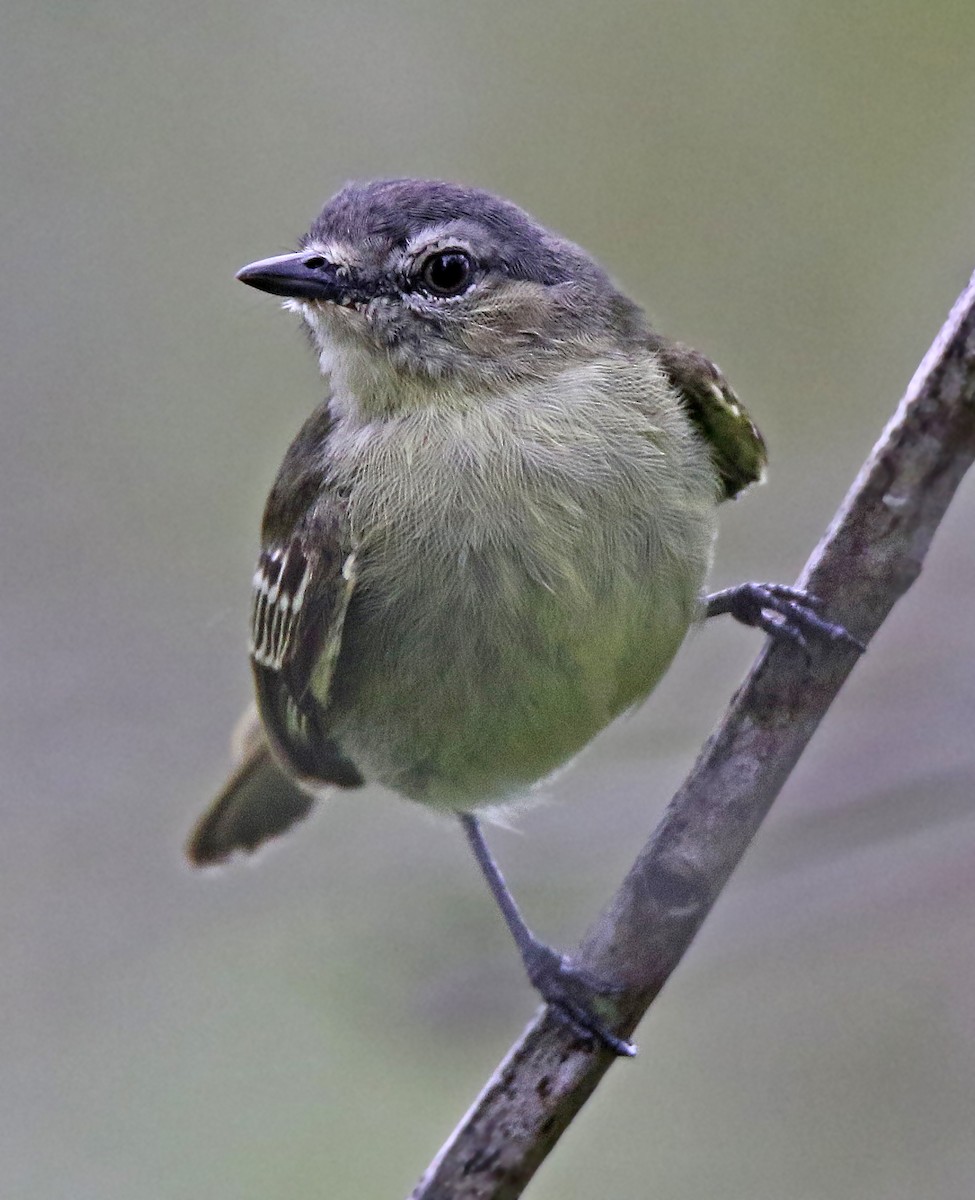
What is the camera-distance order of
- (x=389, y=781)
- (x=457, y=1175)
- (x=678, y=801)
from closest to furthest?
(x=457, y=1175) → (x=678, y=801) → (x=389, y=781)

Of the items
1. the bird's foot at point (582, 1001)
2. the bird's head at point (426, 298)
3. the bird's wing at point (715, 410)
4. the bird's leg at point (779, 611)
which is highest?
the bird's head at point (426, 298)

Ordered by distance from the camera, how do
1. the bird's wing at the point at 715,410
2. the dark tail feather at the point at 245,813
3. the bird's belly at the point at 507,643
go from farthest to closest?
1. the dark tail feather at the point at 245,813
2. the bird's wing at the point at 715,410
3. the bird's belly at the point at 507,643

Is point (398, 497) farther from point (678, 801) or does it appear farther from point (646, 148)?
point (646, 148)

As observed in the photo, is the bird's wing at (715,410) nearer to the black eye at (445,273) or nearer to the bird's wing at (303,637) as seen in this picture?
the black eye at (445,273)

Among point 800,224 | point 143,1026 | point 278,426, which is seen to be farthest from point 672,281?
point 143,1026

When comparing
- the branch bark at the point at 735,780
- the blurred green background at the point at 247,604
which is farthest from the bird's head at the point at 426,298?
the blurred green background at the point at 247,604
